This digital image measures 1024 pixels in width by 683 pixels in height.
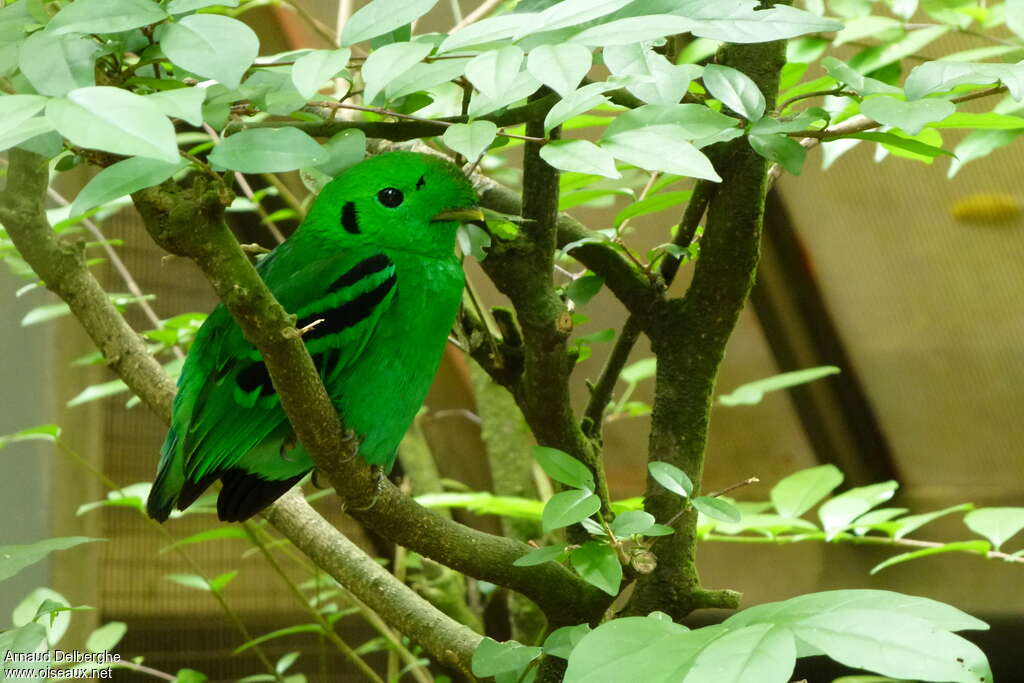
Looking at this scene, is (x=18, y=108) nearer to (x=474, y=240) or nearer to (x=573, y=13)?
(x=573, y=13)

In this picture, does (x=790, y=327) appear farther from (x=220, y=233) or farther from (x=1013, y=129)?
(x=220, y=233)

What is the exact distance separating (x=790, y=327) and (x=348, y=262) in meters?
1.33

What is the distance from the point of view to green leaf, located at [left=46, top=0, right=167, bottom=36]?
1.94 ft

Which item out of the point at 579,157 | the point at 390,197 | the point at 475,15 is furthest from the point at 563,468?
the point at 475,15

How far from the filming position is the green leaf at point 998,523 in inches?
42.6

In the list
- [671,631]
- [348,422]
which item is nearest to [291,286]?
[348,422]

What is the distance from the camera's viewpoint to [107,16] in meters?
0.60

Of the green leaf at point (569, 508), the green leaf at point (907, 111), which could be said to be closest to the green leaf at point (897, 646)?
the green leaf at point (569, 508)

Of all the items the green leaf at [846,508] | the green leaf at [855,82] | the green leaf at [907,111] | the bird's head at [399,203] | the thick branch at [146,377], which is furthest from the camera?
the green leaf at [846,508]

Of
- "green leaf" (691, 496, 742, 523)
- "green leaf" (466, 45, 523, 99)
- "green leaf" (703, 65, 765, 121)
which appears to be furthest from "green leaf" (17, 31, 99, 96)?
"green leaf" (691, 496, 742, 523)

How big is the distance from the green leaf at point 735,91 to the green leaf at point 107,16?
1.31ft

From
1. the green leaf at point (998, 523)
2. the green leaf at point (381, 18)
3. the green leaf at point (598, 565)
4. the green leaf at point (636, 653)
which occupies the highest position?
the green leaf at point (381, 18)

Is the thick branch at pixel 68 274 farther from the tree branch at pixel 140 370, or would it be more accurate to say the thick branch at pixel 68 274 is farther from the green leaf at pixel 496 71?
the green leaf at pixel 496 71

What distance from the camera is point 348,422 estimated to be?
105 centimetres
